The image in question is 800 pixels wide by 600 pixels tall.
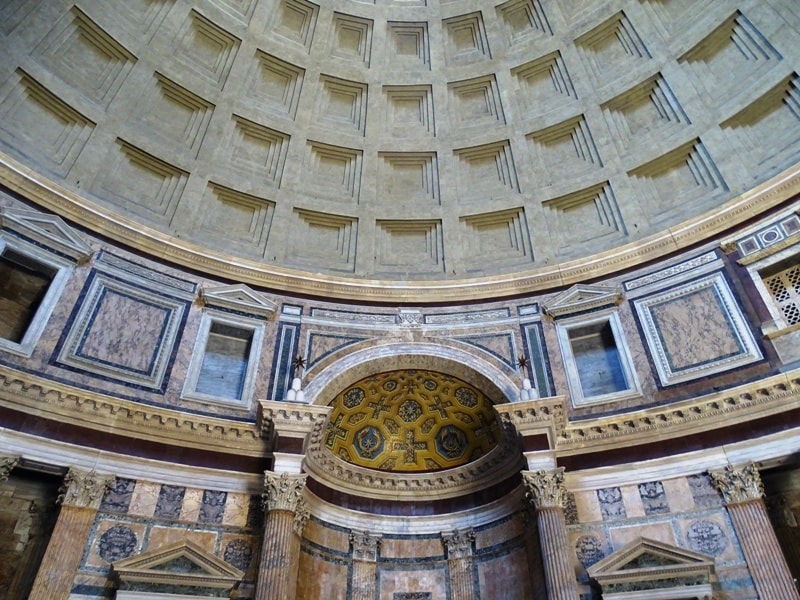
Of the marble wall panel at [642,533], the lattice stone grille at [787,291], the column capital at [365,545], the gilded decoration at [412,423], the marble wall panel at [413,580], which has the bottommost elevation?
the marble wall panel at [413,580]

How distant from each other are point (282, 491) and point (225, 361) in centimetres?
448

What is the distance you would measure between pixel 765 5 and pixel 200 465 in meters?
19.1

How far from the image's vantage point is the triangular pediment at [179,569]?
11.5m

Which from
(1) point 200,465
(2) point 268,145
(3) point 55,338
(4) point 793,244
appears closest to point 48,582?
(1) point 200,465

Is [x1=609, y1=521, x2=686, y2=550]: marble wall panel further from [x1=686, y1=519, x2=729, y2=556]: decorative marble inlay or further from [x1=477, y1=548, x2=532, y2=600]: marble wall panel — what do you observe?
[x1=477, y1=548, x2=532, y2=600]: marble wall panel

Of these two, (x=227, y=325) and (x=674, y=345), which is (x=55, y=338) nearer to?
(x=227, y=325)

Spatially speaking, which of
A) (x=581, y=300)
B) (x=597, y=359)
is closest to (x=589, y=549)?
(x=597, y=359)

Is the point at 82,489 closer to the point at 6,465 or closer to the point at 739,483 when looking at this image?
the point at 6,465

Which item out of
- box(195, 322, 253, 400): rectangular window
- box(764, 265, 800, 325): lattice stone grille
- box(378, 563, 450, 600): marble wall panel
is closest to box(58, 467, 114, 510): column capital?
box(195, 322, 253, 400): rectangular window

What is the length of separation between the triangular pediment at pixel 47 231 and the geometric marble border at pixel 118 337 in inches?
28.8

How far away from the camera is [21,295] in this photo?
13.9 metres

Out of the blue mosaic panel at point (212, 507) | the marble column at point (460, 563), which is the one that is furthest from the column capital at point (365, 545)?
the blue mosaic panel at point (212, 507)

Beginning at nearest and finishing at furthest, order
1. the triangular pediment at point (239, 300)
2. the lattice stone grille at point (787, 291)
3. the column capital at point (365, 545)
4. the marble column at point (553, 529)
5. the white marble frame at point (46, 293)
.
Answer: the marble column at point (553, 529)
the white marble frame at point (46, 293)
the lattice stone grille at point (787, 291)
the column capital at point (365, 545)
the triangular pediment at point (239, 300)

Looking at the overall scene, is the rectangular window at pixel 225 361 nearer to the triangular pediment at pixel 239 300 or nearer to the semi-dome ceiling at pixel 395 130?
the triangular pediment at pixel 239 300
